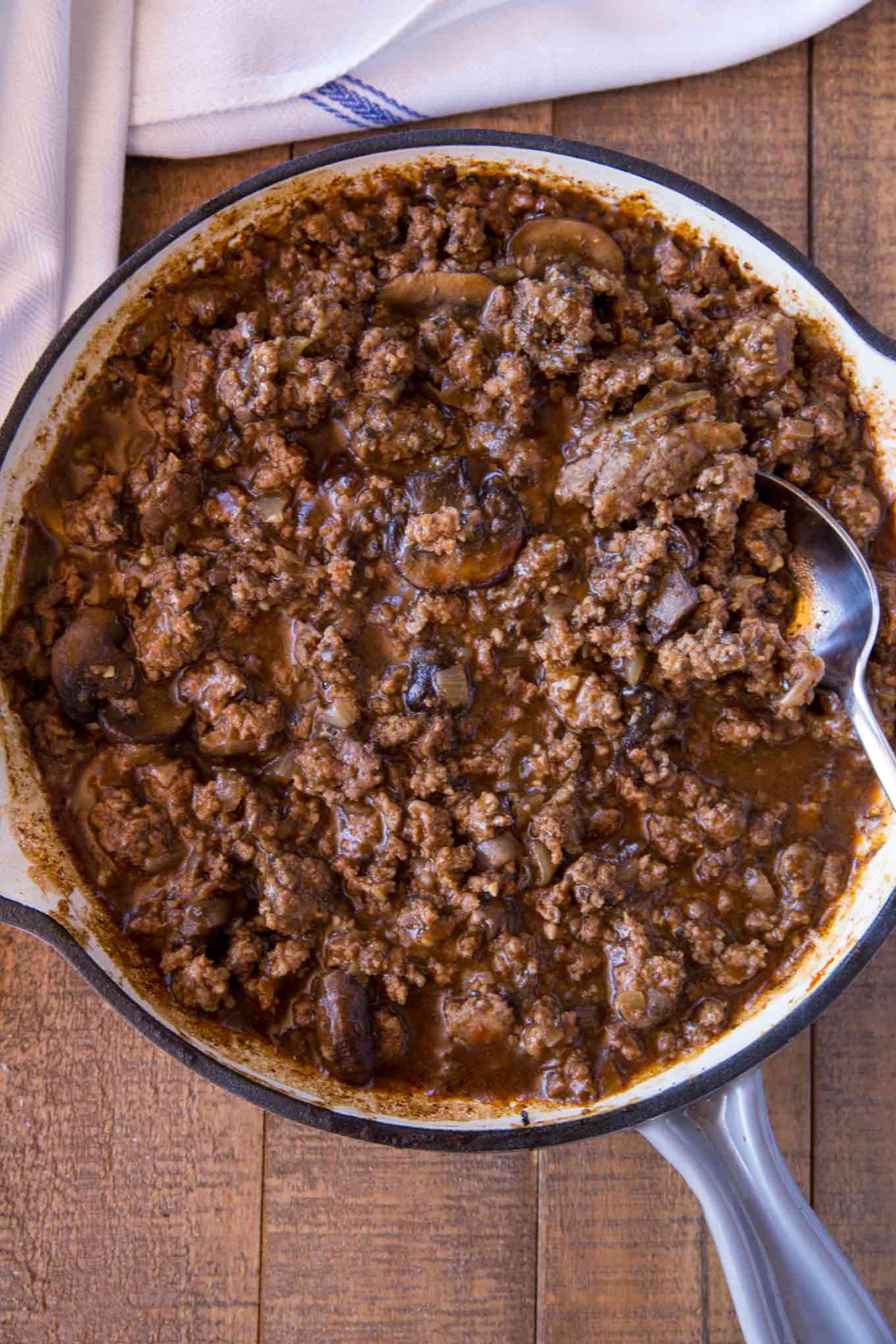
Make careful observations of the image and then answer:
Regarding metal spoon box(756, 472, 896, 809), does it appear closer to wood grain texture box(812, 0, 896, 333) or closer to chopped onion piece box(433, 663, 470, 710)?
wood grain texture box(812, 0, 896, 333)

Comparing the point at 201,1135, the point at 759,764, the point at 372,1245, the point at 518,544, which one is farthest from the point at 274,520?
the point at 372,1245

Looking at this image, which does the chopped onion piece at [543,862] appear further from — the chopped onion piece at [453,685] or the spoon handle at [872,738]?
the spoon handle at [872,738]

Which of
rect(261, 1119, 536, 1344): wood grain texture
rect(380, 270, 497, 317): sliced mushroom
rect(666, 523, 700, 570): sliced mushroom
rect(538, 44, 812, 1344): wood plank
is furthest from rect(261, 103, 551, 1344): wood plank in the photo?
rect(380, 270, 497, 317): sliced mushroom

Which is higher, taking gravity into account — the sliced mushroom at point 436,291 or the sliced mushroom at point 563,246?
the sliced mushroom at point 563,246

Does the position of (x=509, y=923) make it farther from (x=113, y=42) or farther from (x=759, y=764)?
(x=113, y=42)

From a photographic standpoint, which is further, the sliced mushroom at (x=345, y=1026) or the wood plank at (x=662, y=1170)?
Answer: the wood plank at (x=662, y=1170)

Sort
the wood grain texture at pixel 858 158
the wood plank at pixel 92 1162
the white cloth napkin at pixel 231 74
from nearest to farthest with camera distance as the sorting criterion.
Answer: the white cloth napkin at pixel 231 74
the wood plank at pixel 92 1162
the wood grain texture at pixel 858 158

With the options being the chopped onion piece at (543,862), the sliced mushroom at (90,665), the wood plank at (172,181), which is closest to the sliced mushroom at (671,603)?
the chopped onion piece at (543,862)
